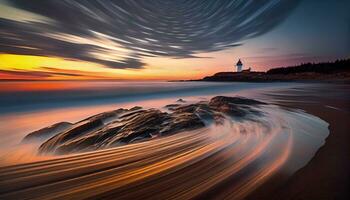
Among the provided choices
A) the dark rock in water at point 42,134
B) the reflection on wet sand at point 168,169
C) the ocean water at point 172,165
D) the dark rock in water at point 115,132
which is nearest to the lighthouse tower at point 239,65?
the dark rock in water at point 115,132

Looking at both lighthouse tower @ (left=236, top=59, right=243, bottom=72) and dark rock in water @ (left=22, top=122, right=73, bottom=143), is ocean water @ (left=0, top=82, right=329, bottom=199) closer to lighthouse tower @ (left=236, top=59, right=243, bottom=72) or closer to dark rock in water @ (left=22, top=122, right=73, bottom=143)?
dark rock in water @ (left=22, top=122, right=73, bottom=143)

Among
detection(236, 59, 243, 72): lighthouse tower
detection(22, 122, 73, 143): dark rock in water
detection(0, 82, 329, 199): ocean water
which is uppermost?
detection(236, 59, 243, 72): lighthouse tower

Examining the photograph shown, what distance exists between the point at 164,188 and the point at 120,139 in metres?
1.17

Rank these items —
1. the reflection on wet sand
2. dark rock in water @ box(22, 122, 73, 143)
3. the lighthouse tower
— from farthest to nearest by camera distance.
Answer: the lighthouse tower < dark rock in water @ box(22, 122, 73, 143) < the reflection on wet sand

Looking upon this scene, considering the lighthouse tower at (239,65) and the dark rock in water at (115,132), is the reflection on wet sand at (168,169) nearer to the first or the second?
the dark rock in water at (115,132)

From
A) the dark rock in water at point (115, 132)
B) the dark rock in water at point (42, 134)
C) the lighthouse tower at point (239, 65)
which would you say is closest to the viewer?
the dark rock in water at point (115, 132)

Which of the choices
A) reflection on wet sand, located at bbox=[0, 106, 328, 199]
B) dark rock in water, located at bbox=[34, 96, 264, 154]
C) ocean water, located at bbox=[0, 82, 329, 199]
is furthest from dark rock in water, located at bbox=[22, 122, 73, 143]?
reflection on wet sand, located at bbox=[0, 106, 328, 199]

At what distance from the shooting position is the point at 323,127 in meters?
3.04

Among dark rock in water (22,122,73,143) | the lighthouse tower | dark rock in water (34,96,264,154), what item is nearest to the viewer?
dark rock in water (34,96,264,154)

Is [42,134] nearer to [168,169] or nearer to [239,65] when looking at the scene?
[168,169]

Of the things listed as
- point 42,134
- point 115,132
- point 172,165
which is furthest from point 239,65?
point 42,134

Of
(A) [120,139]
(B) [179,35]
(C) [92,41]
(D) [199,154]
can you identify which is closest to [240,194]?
(D) [199,154]

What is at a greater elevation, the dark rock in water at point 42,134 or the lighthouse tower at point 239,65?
the lighthouse tower at point 239,65

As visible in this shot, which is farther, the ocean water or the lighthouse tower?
the lighthouse tower
